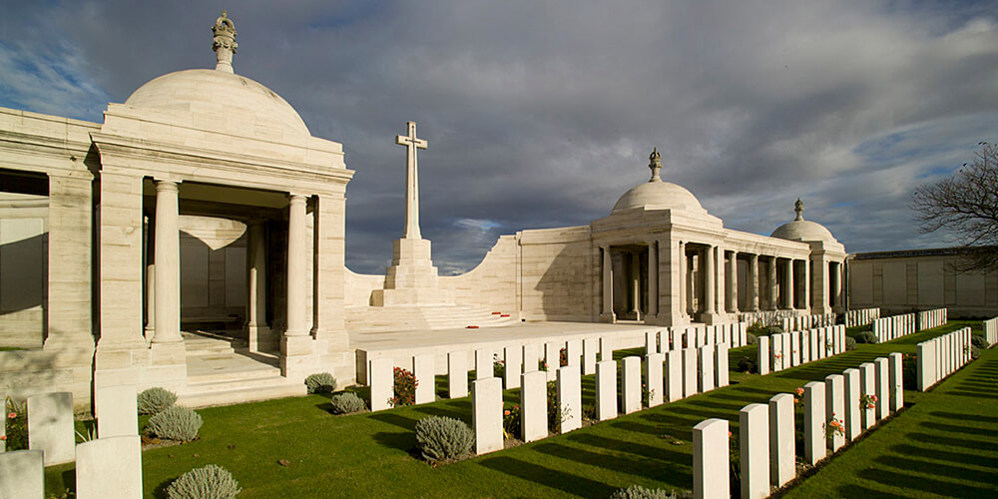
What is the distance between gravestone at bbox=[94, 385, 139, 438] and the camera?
775 centimetres

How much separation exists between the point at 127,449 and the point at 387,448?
398 centimetres

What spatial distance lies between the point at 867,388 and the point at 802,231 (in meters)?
36.1

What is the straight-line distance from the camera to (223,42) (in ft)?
52.3

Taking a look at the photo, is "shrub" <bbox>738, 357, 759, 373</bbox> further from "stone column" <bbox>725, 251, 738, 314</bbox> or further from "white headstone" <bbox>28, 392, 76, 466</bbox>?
"stone column" <bbox>725, 251, 738, 314</bbox>

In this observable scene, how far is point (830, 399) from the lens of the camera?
25.9 ft

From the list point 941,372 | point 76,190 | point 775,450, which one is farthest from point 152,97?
point 941,372

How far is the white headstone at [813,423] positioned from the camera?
7.22m

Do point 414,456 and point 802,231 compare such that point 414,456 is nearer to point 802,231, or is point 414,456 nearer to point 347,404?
point 347,404

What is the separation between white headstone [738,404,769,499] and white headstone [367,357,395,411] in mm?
7317

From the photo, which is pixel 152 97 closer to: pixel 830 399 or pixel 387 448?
pixel 387 448

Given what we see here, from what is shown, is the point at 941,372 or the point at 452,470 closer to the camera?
the point at 452,470

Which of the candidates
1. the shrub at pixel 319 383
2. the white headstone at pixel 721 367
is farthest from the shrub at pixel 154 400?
the white headstone at pixel 721 367

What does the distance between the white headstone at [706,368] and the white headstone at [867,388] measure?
3.45m

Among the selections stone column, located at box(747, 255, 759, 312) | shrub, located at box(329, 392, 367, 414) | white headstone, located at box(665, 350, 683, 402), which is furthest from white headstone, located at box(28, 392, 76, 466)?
stone column, located at box(747, 255, 759, 312)
